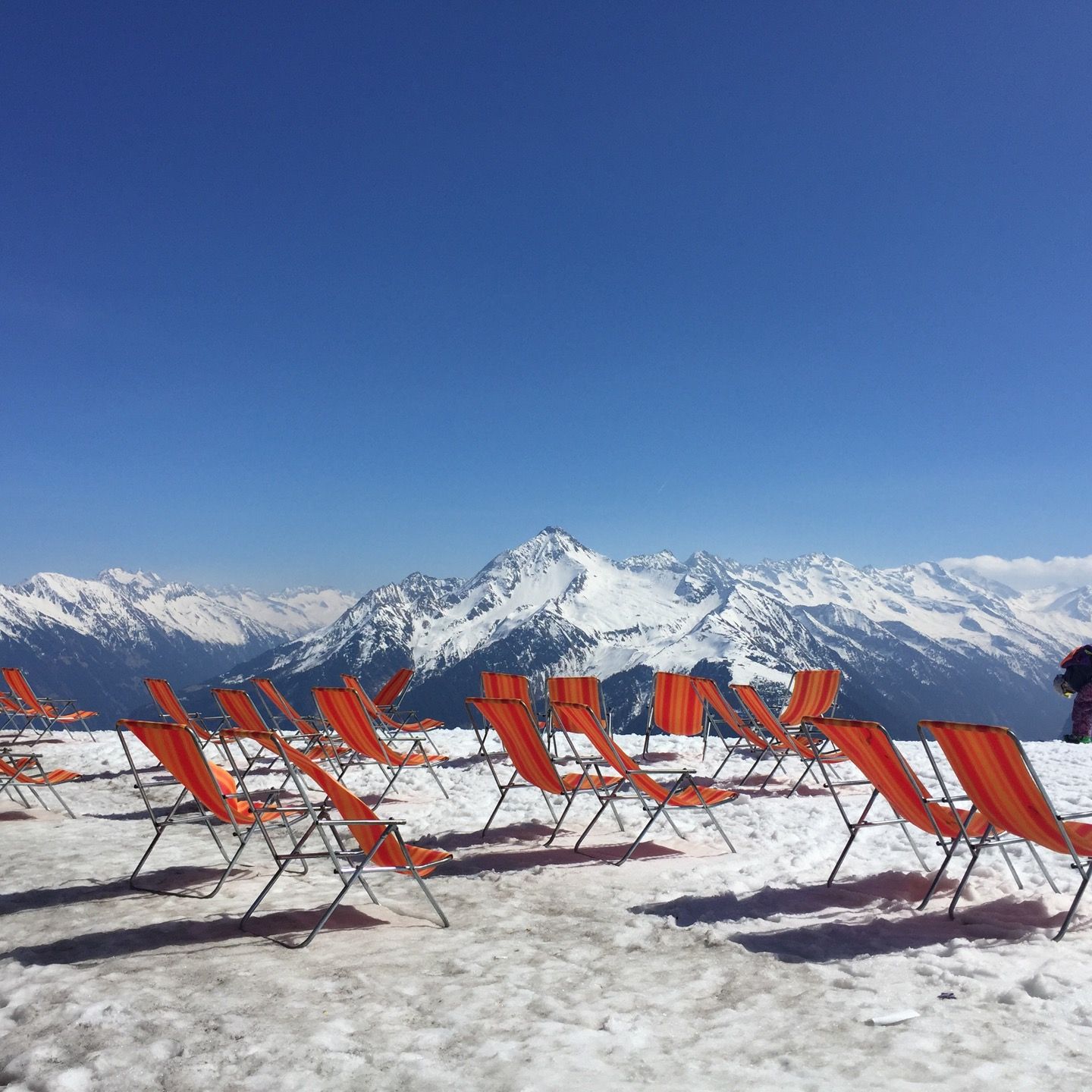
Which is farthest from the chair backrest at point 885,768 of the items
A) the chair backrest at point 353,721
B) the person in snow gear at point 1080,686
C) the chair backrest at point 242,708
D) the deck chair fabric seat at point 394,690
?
the deck chair fabric seat at point 394,690

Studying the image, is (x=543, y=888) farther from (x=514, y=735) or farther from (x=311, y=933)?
(x=311, y=933)

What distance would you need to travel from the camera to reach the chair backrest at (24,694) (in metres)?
14.1

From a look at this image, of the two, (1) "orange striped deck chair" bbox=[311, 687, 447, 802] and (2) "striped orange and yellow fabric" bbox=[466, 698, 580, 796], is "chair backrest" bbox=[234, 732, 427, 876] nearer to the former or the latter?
(2) "striped orange and yellow fabric" bbox=[466, 698, 580, 796]

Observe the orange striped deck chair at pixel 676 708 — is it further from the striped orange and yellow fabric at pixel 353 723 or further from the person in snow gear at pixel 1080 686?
the person in snow gear at pixel 1080 686

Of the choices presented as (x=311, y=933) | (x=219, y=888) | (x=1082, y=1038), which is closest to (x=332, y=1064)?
(x=311, y=933)

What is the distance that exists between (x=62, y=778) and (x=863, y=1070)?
7.92m

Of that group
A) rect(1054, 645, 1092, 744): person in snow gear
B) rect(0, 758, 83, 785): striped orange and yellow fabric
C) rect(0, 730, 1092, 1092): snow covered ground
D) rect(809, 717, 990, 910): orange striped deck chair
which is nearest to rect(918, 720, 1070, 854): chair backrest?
rect(809, 717, 990, 910): orange striped deck chair

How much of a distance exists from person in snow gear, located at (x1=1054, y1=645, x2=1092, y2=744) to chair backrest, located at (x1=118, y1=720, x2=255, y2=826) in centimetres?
984

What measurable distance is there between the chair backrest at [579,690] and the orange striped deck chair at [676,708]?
4.04 feet

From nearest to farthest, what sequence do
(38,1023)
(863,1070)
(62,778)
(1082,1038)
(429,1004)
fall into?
(863,1070), (1082,1038), (38,1023), (429,1004), (62,778)

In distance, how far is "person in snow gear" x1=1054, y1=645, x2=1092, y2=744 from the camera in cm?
1033

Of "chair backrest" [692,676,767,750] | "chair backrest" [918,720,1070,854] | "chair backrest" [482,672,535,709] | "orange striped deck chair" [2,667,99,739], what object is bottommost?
"orange striped deck chair" [2,667,99,739]

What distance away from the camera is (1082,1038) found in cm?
292

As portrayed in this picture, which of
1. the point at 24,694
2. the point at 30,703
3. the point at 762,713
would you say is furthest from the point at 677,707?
the point at 24,694
